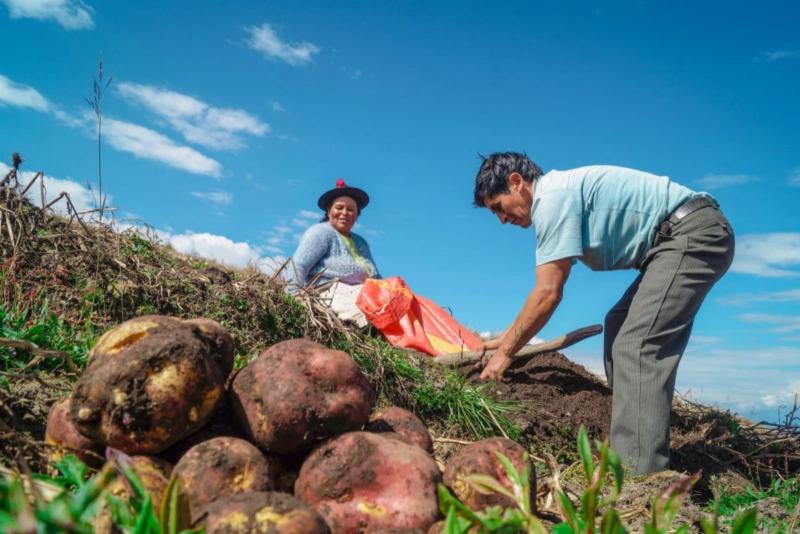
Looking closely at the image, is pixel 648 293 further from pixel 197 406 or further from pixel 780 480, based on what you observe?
pixel 197 406

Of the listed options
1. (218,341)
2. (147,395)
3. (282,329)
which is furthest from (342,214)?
(147,395)

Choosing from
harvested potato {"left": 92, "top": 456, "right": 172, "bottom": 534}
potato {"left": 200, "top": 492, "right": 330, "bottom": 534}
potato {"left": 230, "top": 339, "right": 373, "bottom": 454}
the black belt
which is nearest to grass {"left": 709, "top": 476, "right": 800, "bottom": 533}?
the black belt

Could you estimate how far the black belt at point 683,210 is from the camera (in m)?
4.26

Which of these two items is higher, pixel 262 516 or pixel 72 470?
pixel 262 516

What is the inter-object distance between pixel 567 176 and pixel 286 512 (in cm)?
341

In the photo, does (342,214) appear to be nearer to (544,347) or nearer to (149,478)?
(544,347)

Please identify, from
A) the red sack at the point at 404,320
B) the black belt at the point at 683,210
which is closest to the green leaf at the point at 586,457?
the black belt at the point at 683,210

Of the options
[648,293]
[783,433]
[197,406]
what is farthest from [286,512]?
[783,433]

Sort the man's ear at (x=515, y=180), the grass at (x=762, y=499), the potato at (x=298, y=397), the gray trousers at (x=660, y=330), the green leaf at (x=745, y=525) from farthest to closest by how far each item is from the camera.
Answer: the man's ear at (x=515, y=180), the gray trousers at (x=660, y=330), the grass at (x=762, y=499), the potato at (x=298, y=397), the green leaf at (x=745, y=525)

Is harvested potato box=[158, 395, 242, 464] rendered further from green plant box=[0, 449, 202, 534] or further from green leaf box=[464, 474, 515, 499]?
green leaf box=[464, 474, 515, 499]

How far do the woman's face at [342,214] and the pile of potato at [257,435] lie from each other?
184 inches

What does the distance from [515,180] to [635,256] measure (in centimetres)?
101

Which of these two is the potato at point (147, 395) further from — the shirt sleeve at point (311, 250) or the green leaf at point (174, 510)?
the shirt sleeve at point (311, 250)

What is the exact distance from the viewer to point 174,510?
1.41 m
